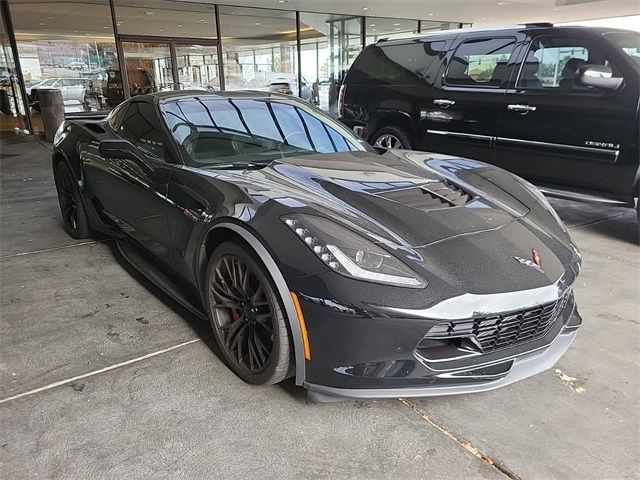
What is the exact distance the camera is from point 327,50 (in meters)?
15.9

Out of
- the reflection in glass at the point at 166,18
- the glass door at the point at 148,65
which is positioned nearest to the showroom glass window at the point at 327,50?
the reflection in glass at the point at 166,18

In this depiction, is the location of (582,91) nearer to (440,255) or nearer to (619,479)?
(440,255)

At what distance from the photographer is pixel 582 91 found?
188 inches

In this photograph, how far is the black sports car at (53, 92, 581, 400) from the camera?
1960 mm

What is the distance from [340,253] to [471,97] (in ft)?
14.2

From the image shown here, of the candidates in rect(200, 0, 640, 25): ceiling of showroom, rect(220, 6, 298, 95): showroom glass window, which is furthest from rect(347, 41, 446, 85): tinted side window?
rect(220, 6, 298, 95): showroom glass window

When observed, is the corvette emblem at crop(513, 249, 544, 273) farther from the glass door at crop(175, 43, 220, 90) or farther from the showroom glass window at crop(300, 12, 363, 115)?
the showroom glass window at crop(300, 12, 363, 115)

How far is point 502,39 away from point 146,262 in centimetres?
455

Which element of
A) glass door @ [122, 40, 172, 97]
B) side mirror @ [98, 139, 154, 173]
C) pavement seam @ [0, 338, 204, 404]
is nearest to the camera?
pavement seam @ [0, 338, 204, 404]

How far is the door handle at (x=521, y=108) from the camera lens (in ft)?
16.7

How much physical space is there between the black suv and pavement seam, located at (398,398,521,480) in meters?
3.28

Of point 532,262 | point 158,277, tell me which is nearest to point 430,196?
point 532,262

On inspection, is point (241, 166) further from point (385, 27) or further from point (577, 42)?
point (385, 27)

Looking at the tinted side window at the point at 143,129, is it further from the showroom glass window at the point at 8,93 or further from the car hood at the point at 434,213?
the showroom glass window at the point at 8,93
